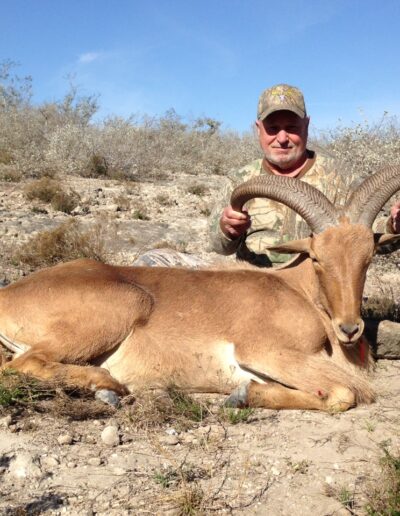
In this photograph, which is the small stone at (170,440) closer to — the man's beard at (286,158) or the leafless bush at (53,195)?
the man's beard at (286,158)

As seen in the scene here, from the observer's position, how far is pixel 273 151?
6.96 metres

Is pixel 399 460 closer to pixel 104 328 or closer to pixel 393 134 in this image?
pixel 104 328

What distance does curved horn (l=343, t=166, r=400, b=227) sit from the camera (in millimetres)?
5098

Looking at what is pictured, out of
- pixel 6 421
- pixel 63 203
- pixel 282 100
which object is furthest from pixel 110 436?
pixel 63 203

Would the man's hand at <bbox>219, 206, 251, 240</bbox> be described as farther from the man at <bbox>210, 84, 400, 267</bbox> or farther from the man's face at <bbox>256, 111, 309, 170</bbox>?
the man's face at <bbox>256, 111, 309, 170</bbox>

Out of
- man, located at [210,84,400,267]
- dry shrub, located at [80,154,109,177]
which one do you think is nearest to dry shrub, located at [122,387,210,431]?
man, located at [210,84,400,267]

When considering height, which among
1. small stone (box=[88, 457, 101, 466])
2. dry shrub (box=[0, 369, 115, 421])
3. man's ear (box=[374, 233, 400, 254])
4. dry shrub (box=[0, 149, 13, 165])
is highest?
dry shrub (box=[0, 149, 13, 165])

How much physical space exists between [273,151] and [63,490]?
478cm

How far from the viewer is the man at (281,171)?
22.4 ft

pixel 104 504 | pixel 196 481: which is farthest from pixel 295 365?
pixel 104 504

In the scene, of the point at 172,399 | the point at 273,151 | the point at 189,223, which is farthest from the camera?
the point at 189,223

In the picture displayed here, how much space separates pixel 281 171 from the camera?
23.5ft

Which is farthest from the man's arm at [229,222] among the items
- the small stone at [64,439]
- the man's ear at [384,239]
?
the small stone at [64,439]

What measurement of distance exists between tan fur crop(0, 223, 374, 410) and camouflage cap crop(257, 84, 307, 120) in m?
2.09
